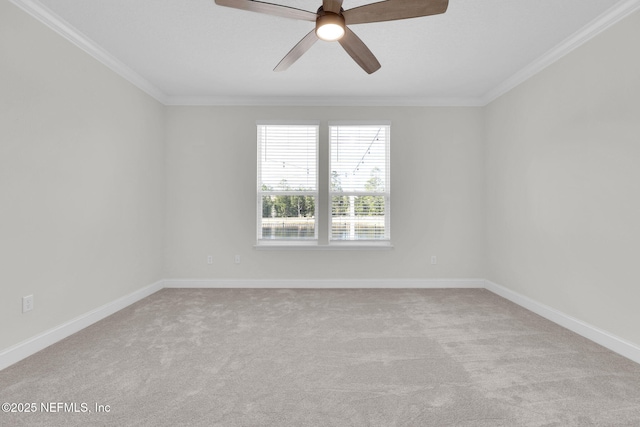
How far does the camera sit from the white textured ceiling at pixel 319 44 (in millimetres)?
2410

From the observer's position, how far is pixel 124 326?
9.50ft

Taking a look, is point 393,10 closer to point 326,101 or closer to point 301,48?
point 301,48

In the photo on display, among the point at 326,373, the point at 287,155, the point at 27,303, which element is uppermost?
the point at 287,155

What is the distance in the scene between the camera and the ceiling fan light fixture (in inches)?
71.8

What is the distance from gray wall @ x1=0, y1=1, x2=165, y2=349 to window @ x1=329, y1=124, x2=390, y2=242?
259 centimetres

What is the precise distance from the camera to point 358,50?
2213mm

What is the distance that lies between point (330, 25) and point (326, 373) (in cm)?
227

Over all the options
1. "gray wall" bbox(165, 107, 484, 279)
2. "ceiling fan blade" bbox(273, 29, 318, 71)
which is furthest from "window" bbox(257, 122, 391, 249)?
"ceiling fan blade" bbox(273, 29, 318, 71)

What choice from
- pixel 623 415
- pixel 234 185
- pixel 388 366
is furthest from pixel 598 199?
pixel 234 185

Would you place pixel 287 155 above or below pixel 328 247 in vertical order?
above

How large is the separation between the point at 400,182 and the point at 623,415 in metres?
3.19

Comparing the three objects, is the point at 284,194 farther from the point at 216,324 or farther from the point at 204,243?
the point at 216,324

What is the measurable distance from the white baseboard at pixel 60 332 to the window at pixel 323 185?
182cm

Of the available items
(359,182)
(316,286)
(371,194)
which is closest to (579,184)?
(371,194)
